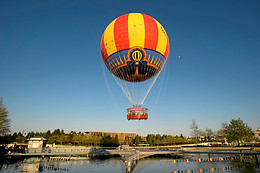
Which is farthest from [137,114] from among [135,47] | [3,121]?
[3,121]

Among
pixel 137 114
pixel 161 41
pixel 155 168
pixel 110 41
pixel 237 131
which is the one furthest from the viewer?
pixel 237 131

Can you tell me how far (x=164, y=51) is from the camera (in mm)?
23469

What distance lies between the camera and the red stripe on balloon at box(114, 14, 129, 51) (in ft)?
69.1

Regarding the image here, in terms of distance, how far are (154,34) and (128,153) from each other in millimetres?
29696

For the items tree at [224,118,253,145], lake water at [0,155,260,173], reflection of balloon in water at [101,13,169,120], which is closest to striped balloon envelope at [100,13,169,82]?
reflection of balloon in water at [101,13,169,120]

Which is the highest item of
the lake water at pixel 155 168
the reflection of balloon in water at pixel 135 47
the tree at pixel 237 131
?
the reflection of balloon in water at pixel 135 47

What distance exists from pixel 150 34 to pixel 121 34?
3.77 meters

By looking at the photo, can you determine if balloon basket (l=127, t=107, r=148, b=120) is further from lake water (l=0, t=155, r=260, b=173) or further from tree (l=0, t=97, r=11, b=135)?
tree (l=0, t=97, r=11, b=135)

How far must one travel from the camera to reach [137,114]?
20.1 metres

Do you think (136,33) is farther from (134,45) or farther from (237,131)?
(237,131)

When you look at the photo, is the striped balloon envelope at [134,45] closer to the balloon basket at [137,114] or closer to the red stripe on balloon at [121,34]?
the red stripe on balloon at [121,34]

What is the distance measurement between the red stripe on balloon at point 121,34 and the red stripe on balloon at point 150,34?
101 inches

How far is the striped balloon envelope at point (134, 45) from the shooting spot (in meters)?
21.0

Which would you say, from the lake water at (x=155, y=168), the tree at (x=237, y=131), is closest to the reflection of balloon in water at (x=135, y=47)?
the lake water at (x=155, y=168)
